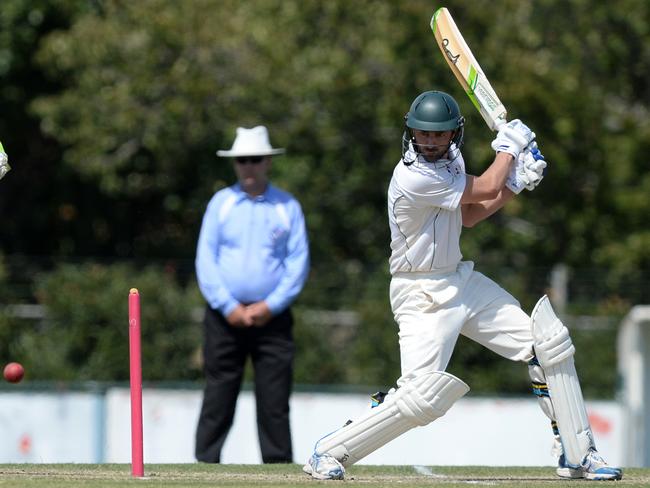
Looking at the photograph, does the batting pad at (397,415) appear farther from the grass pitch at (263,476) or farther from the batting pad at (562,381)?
the batting pad at (562,381)

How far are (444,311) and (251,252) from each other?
230 centimetres

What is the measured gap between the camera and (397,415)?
19.3ft

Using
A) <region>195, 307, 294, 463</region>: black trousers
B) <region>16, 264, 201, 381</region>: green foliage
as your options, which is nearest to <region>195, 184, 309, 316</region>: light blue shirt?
<region>195, 307, 294, 463</region>: black trousers

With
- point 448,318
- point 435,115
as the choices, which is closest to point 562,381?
point 448,318

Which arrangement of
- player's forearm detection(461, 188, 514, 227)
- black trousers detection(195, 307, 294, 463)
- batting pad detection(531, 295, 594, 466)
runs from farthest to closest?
1. black trousers detection(195, 307, 294, 463)
2. player's forearm detection(461, 188, 514, 227)
3. batting pad detection(531, 295, 594, 466)

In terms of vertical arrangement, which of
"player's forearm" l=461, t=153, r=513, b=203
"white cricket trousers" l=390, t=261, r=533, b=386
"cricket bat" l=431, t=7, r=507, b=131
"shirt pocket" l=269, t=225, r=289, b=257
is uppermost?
"cricket bat" l=431, t=7, r=507, b=131

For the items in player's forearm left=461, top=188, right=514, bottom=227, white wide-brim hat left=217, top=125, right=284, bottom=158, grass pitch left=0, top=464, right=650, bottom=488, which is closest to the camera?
grass pitch left=0, top=464, right=650, bottom=488

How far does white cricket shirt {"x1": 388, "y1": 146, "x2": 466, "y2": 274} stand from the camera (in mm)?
5953

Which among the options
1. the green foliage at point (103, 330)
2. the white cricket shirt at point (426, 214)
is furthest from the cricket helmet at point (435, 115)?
the green foliage at point (103, 330)

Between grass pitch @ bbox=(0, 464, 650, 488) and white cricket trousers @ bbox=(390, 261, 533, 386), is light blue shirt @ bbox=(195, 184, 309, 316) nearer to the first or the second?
grass pitch @ bbox=(0, 464, 650, 488)

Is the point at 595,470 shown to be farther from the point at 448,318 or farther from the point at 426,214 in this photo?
the point at 426,214

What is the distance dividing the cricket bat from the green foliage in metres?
6.26

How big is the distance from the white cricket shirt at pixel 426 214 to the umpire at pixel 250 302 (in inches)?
80.0

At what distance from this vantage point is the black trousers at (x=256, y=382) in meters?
7.97
